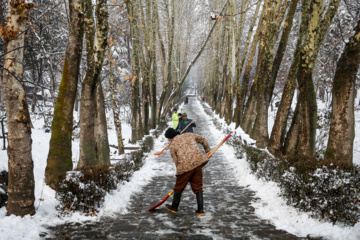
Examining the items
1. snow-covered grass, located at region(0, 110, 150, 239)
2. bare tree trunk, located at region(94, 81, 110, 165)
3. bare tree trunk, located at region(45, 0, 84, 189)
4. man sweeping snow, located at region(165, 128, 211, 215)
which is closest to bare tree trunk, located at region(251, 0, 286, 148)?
Result: snow-covered grass, located at region(0, 110, 150, 239)

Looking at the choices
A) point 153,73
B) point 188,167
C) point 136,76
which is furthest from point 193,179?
point 153,73

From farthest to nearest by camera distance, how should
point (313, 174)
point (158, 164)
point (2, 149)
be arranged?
point (158, 164)
point (2, 149)
point (313, 174)

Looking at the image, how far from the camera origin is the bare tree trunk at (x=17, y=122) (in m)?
4.36

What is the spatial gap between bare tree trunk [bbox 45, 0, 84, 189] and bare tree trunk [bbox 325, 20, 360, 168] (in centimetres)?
557

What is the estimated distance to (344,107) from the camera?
20.7 feet

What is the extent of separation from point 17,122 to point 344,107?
253 inches

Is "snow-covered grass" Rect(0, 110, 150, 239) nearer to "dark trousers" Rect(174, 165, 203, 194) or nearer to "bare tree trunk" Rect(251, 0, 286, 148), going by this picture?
"dark trousers" Rect(174, 165, 203, 194)

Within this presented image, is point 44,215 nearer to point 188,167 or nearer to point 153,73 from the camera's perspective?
point 188,167

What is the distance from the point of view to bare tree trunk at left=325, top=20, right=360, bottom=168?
6.17m

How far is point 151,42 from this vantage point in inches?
691

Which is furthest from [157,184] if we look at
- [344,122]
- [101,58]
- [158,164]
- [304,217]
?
[344,122]

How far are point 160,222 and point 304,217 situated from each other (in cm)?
241

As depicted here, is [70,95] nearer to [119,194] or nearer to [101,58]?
[101,58]

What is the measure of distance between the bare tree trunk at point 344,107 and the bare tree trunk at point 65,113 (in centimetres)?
557
